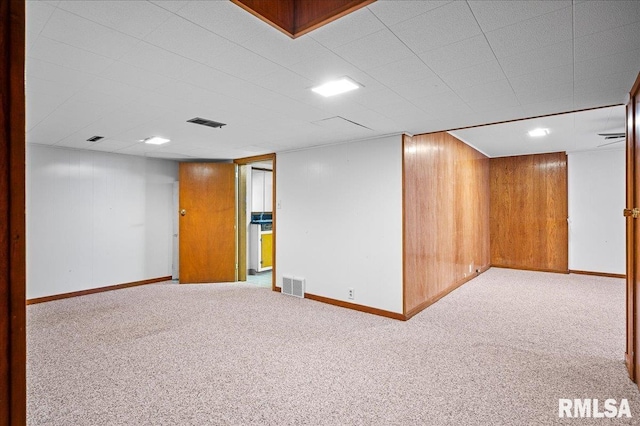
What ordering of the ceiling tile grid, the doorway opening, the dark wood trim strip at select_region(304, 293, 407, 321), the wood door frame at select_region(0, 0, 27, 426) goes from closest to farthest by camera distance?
1. the wood door frame at select_region(0, 0, 27, 426)
2. the ceiling tile grid
3. the dark wood trim strip at select_region(304, 293, 407, 321)
4. the doorway opening

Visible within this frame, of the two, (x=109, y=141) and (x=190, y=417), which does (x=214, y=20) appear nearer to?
(x=190, y=417)

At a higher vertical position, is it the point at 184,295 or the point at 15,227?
the point at 15,227

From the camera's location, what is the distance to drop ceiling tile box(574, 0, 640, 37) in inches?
63.0

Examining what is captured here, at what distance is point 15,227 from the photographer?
0.88 m

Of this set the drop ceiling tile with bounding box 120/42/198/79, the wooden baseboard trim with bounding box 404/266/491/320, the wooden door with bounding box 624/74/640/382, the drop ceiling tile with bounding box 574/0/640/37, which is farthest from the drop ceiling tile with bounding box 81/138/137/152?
the wooden door with bounding box 624/74/640/382

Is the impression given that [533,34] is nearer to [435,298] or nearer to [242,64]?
[242,64]

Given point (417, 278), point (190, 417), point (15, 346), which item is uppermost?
point (15, 346)

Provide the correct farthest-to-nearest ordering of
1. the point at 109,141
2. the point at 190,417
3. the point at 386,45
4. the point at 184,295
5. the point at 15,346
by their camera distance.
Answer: the point at 184,295, the point at 109,141, the point at 190,417, the point at 386,45, the point at 15,346

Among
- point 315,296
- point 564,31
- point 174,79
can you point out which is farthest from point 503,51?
point 315,296

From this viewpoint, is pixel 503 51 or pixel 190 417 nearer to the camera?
pixel 503 51

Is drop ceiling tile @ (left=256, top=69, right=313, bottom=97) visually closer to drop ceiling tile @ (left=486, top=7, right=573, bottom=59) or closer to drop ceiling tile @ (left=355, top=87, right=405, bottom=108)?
drop ceiling tile @ (left=355, top=87, right=405, bottom=108)

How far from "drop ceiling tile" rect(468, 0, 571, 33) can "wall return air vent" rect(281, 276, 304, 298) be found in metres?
4.23

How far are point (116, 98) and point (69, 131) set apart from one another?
5.91 ft

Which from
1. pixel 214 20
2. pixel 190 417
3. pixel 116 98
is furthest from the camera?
pixel 116 98
